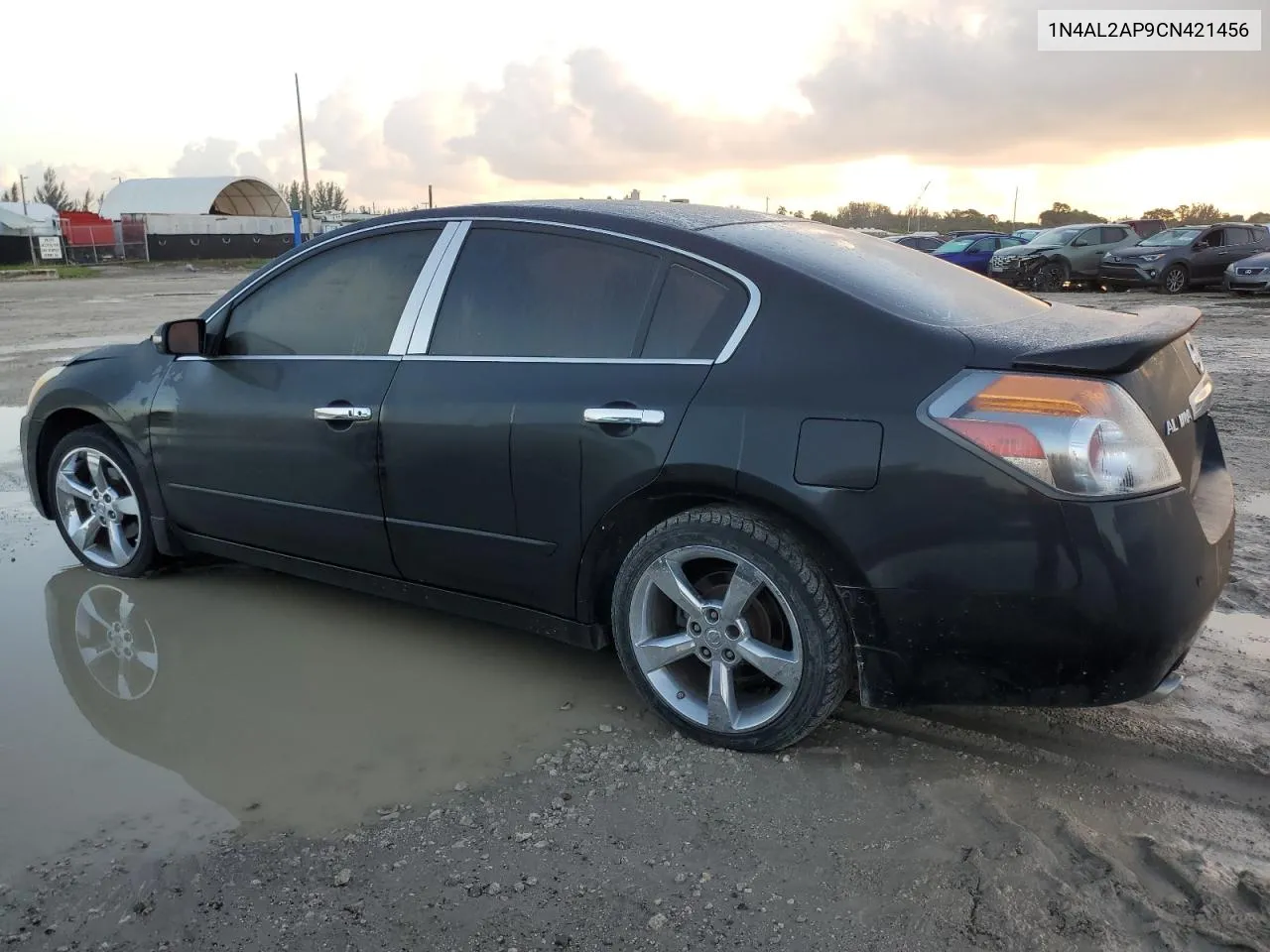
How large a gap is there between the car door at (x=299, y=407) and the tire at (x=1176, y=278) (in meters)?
21.3

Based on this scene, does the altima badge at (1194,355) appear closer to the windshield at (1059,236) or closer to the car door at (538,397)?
the car door at (538,397)

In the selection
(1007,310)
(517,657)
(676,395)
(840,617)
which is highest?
(1007,310)

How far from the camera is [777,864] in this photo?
2.50m

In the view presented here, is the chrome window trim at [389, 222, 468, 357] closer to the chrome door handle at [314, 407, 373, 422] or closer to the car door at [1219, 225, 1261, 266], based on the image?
the chrome door handle at [314, 407, 373, 422]

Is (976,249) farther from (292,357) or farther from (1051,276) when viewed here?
(292,357)

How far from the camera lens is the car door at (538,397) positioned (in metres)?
3.02

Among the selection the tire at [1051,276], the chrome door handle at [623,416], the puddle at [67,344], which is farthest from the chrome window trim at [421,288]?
the tire at [1051,276]

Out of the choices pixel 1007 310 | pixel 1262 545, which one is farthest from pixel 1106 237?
pixel 1007 310

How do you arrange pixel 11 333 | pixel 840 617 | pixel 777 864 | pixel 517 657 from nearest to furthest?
pixel 777 864, pixel 840 617, pixel 517 657, pixel 11 333

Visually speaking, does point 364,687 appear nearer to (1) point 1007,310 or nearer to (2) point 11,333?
(1) point 1007,310

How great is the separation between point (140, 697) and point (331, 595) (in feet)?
3.40

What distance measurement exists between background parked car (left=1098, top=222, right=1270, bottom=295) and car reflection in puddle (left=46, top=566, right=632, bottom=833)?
2101cm

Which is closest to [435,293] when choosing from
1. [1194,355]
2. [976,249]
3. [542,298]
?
[542,298]

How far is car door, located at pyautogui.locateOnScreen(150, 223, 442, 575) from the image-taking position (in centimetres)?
364
